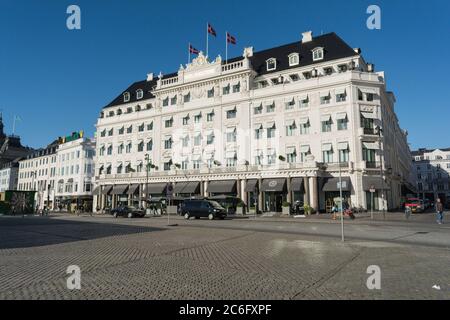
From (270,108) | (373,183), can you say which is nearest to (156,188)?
(270,108)

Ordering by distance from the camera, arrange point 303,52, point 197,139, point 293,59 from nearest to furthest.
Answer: point 293,59 < point 303,52 < point 197,139

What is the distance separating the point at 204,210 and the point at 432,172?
341 ft

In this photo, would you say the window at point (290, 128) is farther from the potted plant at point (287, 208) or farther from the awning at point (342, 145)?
the potted plant at point (287, 208)

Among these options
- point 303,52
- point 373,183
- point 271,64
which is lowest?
point 373,183

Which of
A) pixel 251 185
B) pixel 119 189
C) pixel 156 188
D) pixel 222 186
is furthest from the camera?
pixel 119 189

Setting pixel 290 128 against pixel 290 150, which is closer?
pixel 290 150

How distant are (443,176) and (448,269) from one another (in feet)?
391

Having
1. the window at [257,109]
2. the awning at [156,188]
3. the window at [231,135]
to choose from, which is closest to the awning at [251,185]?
the window at [231,135]

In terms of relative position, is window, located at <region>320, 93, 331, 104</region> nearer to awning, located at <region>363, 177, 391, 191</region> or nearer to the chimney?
awning, located at <region>363, 177, 391, 191</region>

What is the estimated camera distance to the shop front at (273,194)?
139ft

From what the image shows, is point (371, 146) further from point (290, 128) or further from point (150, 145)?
point (150, 145)

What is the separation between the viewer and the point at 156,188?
53.6 meters
